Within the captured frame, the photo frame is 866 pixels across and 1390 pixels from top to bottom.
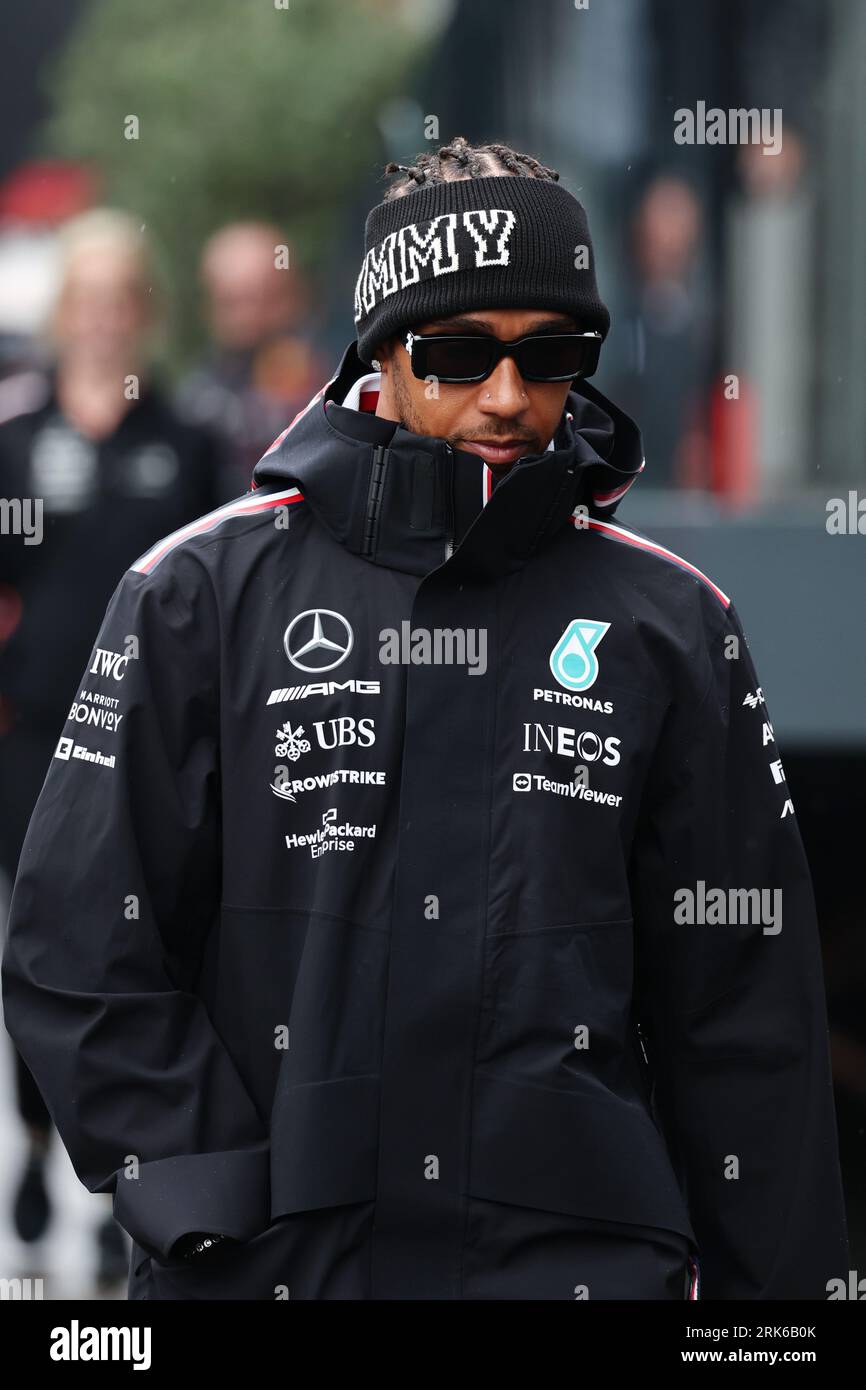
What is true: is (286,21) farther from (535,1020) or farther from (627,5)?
(535,1020)

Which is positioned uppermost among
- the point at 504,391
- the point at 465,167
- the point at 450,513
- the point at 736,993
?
the point at 465,167

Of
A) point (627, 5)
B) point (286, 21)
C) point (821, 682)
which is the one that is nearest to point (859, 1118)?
point (821, 682)

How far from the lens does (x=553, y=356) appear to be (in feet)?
8.25

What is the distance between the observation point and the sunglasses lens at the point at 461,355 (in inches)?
97.8

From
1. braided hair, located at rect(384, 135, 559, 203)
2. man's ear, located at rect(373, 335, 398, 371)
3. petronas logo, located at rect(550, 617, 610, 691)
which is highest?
braided hair, located at rect(384, 135, 559, 203)

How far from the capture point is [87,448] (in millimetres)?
4922

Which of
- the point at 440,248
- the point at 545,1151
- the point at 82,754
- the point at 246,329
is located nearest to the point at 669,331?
the point at 246,329

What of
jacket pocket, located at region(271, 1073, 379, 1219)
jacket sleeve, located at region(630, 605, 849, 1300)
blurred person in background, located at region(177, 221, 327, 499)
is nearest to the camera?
jacket pocket, located at region(271, 1073, 379, 1219)

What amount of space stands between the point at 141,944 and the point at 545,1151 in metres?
0.53

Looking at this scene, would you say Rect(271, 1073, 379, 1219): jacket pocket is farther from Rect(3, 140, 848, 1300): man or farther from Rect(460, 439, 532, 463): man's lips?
Rect(460, 439, 532, 463): man's lips

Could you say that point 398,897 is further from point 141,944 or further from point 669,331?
point 669,331

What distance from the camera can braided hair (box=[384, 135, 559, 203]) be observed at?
265 cm

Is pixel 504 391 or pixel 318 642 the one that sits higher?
pixel 504 391

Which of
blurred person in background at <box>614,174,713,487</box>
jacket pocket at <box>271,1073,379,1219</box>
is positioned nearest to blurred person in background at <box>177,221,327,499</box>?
blurred person in background at <box>614,174,713,487</box>
